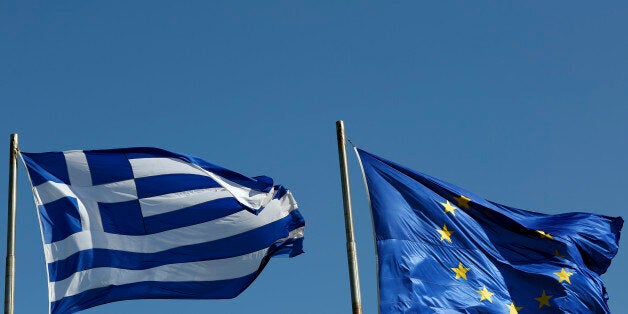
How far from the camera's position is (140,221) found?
2772cm

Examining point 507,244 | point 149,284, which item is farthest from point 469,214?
point 149,284

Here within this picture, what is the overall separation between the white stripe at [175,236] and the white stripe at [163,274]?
0.49m

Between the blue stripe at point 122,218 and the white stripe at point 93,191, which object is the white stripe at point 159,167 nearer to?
the white stripe at point 93,191

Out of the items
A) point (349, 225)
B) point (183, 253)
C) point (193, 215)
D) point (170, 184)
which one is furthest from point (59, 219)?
point (349, 225)

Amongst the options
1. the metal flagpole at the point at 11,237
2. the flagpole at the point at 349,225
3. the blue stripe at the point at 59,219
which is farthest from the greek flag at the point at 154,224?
the flagpole at the point at 349,225

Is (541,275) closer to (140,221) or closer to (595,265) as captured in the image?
(595,265)

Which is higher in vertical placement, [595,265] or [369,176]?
[369,176]

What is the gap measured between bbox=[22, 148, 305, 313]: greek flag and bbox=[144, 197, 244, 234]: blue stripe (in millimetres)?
22

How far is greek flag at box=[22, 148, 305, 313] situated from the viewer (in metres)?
26.9

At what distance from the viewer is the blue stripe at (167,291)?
2644 cm

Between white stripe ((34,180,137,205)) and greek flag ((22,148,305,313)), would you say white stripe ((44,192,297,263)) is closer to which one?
greek flag ((22,148,305,313))

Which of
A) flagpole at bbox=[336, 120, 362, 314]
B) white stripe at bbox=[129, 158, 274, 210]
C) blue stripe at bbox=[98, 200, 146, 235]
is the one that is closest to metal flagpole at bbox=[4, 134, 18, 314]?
blue stripe at bbox=[98, 200, 146, 235]

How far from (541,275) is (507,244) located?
107 centimetres

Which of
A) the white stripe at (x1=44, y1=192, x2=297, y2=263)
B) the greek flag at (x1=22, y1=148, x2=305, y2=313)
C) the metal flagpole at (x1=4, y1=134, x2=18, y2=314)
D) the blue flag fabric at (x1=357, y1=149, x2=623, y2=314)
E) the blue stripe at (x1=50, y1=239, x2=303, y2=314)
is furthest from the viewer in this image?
the blue flag fabric at (x1=357, y1=149, x2=623, y2=314)
